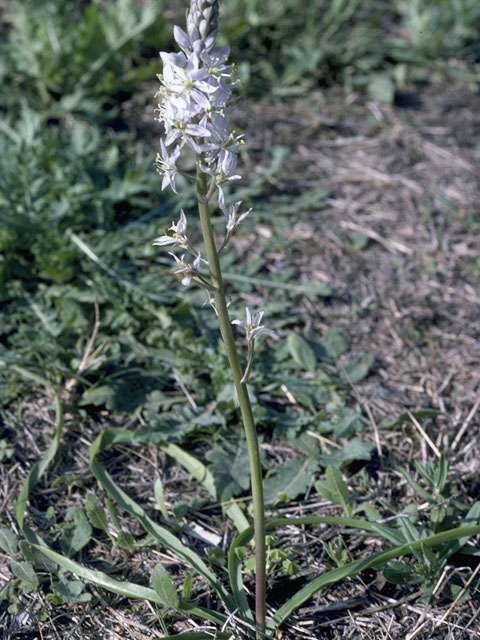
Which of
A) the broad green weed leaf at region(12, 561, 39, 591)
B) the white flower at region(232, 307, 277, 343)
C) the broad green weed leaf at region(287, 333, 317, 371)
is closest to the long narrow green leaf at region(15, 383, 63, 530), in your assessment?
the broad green weed leaf at region(12, 561, 39, 591)

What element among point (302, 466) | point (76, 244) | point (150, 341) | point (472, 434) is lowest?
point (472, 434)

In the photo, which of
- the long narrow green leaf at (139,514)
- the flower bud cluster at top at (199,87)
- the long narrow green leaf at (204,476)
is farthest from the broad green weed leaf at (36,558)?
the flower bud cluster at top at (199,87)

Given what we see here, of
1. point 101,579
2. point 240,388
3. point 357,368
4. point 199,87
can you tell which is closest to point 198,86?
point 199,87

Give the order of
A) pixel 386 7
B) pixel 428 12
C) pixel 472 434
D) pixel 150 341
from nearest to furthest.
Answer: pixel 472 434 < pixel 150 341 < pixel 428 12 < pixel 386 7

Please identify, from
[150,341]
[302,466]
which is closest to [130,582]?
[302,466]

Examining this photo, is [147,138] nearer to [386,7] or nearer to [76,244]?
[76,244]
